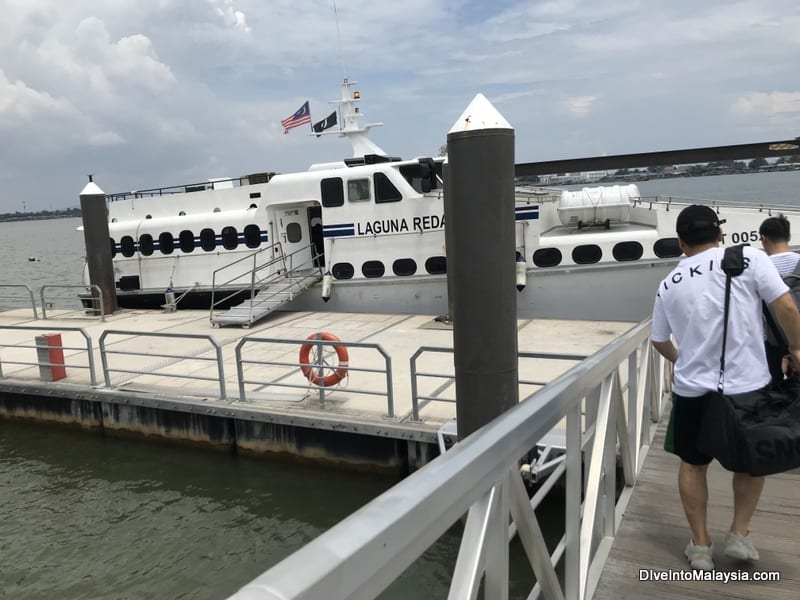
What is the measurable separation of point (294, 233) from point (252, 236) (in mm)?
1068

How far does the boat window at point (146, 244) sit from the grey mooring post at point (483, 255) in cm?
1460

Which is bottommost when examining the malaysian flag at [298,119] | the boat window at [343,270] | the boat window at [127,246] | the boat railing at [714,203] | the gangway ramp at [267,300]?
the gangway ramp at [267,300]

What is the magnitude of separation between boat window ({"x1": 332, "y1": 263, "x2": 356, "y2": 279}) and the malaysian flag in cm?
534

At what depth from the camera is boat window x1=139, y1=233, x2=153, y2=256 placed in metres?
18.0

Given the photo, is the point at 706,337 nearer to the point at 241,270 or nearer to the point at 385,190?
the point at 385,190

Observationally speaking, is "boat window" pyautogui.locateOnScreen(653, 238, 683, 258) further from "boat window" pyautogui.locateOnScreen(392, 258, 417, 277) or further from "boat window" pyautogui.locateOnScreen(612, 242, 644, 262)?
"boat window" pyautogui.locateOnScreen(392, 258, 417, 277)

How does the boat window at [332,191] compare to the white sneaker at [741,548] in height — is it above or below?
above

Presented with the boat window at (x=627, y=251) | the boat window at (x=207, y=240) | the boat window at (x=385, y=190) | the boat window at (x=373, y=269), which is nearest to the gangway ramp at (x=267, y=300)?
the boat window at (x=373, y=269)

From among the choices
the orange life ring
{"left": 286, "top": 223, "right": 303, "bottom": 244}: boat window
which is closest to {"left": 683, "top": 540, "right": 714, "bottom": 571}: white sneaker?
the orange life ring

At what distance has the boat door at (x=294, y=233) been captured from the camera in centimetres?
1639

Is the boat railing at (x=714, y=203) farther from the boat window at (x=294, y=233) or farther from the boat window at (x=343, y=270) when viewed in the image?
the boat window at (x=294, y=233)

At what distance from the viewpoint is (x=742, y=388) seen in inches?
119

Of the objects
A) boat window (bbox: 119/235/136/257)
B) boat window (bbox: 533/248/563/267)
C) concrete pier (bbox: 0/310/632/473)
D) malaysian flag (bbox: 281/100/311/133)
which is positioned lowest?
concrete pier (bbox: 0/310/632/473)

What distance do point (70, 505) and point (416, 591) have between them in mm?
5030
